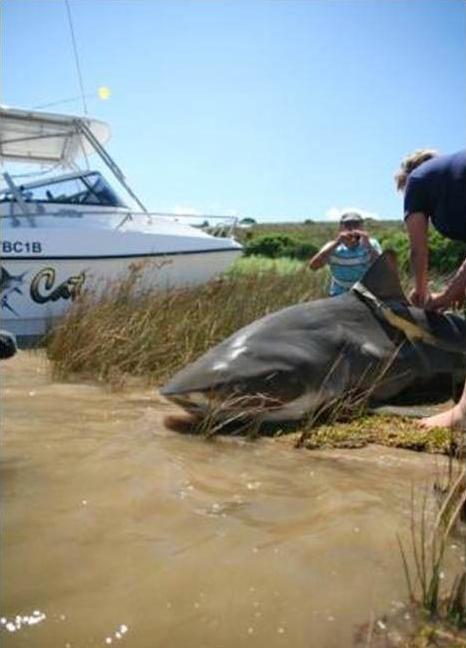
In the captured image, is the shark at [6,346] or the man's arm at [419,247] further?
the man's arm at [419,247]

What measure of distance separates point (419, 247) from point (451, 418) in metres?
1.32

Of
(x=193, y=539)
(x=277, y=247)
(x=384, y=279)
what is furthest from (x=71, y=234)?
(x=277, y=247)

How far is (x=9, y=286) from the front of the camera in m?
10.7

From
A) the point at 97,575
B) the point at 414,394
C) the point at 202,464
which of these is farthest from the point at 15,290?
the point at 97,575

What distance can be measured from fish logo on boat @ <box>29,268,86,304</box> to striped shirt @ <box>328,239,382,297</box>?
4.69m

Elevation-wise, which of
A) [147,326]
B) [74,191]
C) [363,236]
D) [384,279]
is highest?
[74,191]

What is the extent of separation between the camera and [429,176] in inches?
185

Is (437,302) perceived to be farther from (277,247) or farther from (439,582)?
(277,247)

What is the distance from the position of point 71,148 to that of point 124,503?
10.9 metres

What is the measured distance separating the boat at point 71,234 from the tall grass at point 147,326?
6.96 ft

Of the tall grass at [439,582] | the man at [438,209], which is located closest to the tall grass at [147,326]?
the man at [438,209]

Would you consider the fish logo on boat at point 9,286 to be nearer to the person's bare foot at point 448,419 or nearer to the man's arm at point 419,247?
the man's arm at point 419,247

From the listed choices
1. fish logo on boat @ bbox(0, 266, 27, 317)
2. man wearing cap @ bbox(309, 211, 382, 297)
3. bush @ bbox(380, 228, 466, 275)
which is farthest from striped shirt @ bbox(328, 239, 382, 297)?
bush @ bbox(380, 228, 466, 275)

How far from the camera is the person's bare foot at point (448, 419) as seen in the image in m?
4.10
